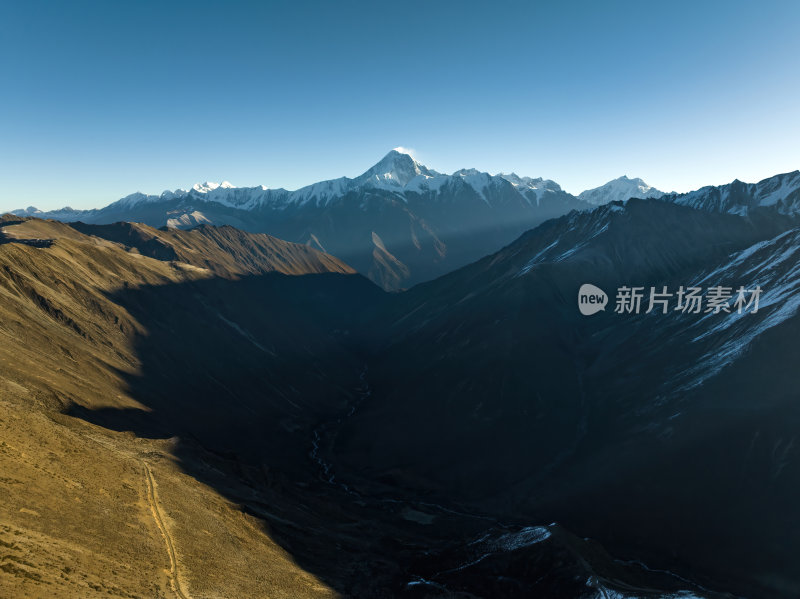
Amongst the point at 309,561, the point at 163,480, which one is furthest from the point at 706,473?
the point at 163,480

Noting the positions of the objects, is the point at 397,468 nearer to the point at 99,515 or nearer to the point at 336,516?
the point at 336,516

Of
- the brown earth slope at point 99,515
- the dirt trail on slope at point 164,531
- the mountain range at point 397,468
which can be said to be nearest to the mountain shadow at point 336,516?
the mountain range at point 397,468

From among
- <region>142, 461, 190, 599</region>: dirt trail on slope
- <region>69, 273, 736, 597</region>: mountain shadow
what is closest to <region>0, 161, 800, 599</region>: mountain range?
<region>142, 461, 190, 599</region>: dirt trail on slope

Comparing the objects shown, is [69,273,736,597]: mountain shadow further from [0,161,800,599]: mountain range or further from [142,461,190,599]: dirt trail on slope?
[142,461,190,599]: dirt trail on slope

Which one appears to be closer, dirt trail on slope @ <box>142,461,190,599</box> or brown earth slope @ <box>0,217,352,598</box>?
brown earth slope @ <box>0,217,352,598</box>

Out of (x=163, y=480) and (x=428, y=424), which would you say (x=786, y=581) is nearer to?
(x=428, y=424)

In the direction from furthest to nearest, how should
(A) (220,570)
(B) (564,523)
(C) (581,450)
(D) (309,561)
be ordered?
(C) (581,450) → (B) (564,523) → (D) (309,561) → (A) (220,570)

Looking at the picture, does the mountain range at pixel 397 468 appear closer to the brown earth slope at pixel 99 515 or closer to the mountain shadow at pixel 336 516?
the brown earth slope at pixel 99 515

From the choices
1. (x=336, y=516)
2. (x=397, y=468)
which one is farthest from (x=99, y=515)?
(x=397, y=468)
